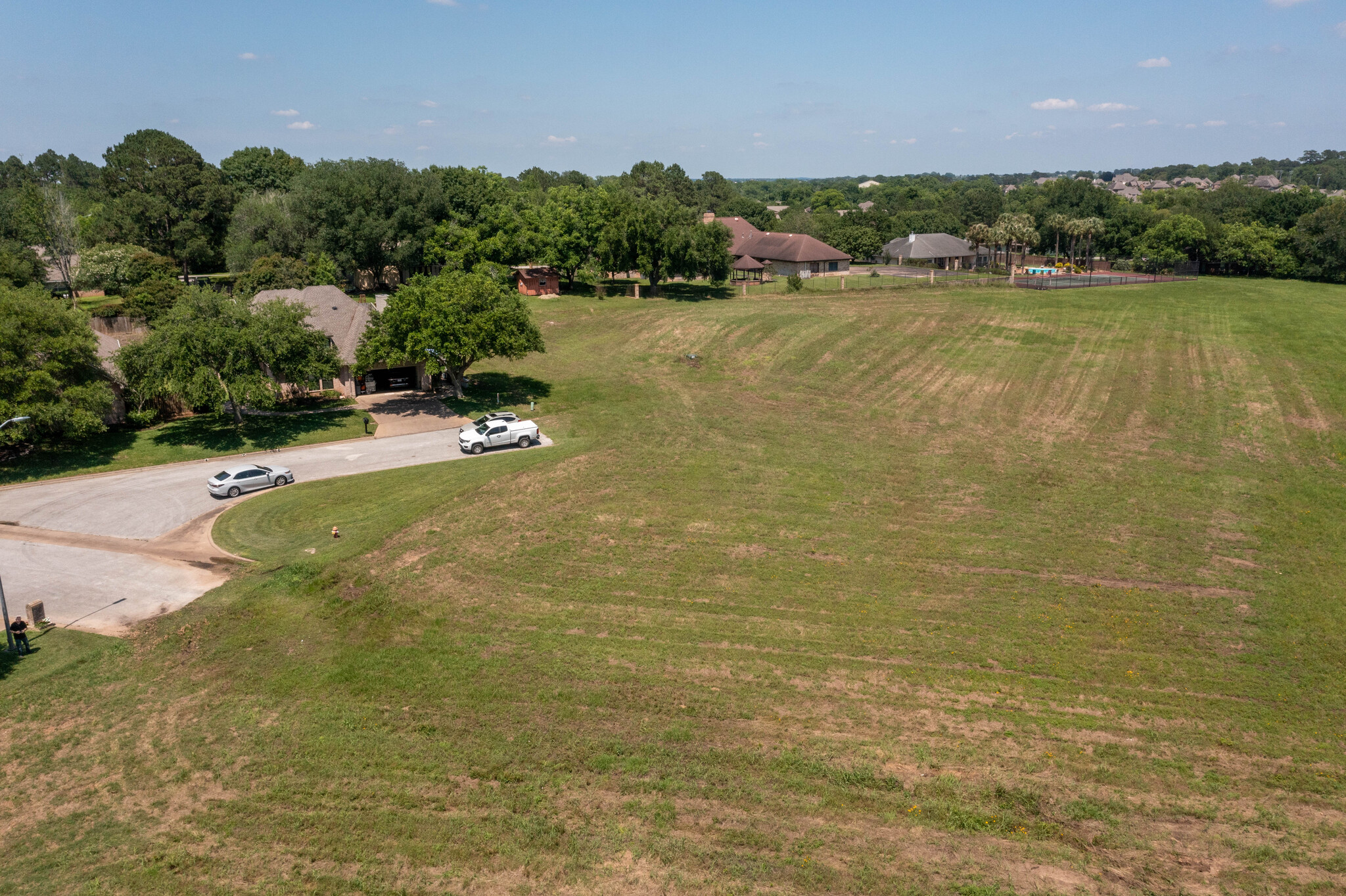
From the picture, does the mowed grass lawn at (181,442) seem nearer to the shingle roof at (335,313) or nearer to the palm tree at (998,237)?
the shingle roof at (335,313)

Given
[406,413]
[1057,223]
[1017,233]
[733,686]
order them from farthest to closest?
[1057,223], [1017,233], [406,413], [733,686]

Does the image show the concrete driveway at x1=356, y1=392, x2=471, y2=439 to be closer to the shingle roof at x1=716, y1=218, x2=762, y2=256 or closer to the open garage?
the open garage

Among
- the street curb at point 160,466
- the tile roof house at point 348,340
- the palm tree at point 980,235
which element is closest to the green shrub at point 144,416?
the street curb at point 160,466

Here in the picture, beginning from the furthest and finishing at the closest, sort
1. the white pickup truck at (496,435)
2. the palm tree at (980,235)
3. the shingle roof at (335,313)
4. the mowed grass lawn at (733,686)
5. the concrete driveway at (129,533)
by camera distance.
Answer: the palm tree at (980,235)
the shingle roof at (335,313)
the white pickup truck at (496,435)
the concrete driveway at (129,533)
the mowed grass lawn at (733,686)

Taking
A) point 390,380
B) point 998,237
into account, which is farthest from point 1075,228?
point 390,380

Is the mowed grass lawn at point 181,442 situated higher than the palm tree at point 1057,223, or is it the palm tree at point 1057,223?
the palm tree at point 1057,223

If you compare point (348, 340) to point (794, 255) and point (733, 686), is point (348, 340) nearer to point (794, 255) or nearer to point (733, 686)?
point (733, 686)

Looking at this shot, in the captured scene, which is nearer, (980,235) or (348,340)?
(348,340)
